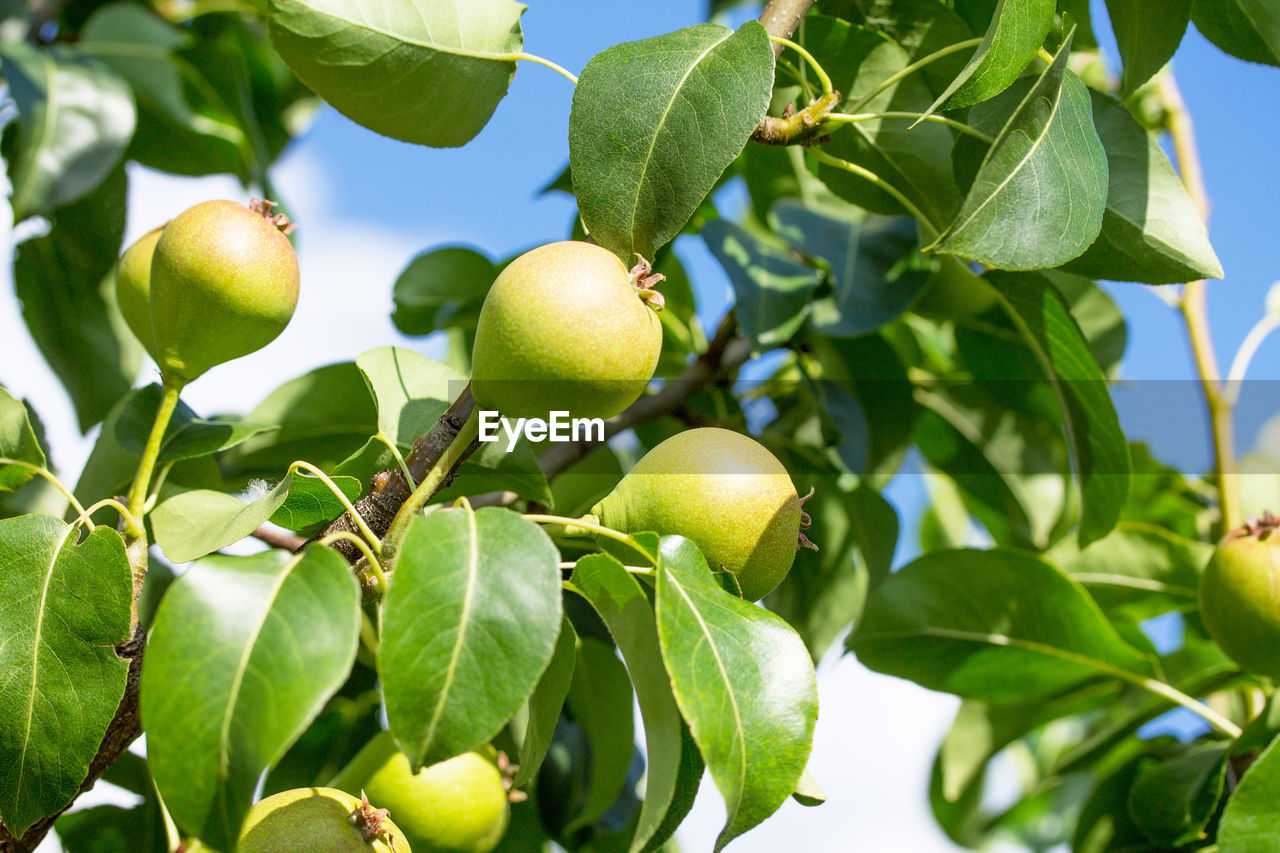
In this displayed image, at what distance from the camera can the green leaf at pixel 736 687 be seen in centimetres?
69

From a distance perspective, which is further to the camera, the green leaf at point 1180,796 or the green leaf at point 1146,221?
the green leaf at point 1180,796

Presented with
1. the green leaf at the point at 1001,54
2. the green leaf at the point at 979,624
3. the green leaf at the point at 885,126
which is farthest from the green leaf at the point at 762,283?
the green leaf at the point at 1001,54

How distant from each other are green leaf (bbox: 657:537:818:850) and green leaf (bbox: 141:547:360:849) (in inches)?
8.6

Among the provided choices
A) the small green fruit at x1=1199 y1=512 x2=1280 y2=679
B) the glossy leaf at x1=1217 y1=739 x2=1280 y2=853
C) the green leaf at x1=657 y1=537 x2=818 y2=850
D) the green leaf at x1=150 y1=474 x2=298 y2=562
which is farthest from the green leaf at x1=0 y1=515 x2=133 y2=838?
the small green fruit at x1=1199 y1=512 x2=1280 y2=679

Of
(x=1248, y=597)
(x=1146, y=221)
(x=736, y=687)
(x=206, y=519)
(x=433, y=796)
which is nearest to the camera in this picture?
(x=736, y=687)

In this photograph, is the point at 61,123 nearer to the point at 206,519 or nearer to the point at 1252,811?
the point at 206,519

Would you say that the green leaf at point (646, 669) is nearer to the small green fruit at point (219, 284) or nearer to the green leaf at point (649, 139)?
the green leaf at point (649, 139)

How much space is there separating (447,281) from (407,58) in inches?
33.7

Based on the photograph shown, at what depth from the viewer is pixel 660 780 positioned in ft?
2.41

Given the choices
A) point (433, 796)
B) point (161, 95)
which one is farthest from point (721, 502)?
point (161, 95)

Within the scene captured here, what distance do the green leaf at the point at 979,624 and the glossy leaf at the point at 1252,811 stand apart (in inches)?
20.7

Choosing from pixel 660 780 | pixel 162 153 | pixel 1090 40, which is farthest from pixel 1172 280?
pixel 162 153

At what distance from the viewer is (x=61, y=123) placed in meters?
1.72

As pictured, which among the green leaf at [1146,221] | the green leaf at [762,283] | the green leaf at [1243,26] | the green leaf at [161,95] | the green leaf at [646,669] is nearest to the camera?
the green leaf at [646,669]
